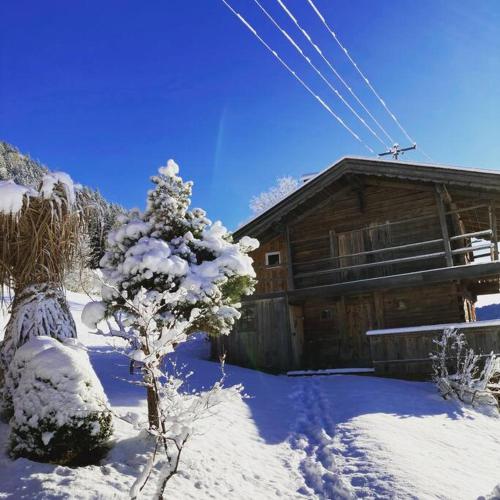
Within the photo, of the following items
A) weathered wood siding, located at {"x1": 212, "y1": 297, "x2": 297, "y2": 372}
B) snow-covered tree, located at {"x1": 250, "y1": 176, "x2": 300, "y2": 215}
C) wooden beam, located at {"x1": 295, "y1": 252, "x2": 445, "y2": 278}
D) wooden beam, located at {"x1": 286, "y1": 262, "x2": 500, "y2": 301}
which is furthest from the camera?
snow-covered tree, located at {"x1": 250, "y1": 176, "x2": 300, "y2": 215}

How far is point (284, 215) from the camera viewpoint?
61.6 feet

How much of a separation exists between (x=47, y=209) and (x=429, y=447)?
305 inches

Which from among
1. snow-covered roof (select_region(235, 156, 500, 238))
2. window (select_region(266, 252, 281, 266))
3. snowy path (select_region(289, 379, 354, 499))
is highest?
snow-covered roof (select_region(235, 156, 500, 238))

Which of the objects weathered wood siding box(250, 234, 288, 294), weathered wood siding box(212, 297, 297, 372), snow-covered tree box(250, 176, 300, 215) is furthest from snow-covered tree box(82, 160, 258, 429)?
snow-covered tree box(250, 176, 300, 215)

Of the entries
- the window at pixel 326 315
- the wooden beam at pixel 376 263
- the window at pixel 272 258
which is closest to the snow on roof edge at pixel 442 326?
the wooden beam at pixel 376 263

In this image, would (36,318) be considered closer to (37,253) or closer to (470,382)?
(37,253)

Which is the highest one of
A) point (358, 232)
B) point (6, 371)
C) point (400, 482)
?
point (358, 232)

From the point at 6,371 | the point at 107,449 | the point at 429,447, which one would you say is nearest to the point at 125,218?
the point at 6,371

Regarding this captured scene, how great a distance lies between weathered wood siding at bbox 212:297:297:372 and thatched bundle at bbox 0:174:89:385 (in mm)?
10831

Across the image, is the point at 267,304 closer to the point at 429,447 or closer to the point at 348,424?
the point at 348,424

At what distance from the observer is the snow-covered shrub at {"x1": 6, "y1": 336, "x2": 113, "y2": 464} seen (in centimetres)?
577

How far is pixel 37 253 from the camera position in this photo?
7.42 m

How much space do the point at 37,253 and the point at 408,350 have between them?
10.8 m

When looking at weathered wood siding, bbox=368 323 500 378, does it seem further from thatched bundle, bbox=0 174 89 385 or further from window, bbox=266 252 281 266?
thatched bundle, bbox=0 174 89 385
